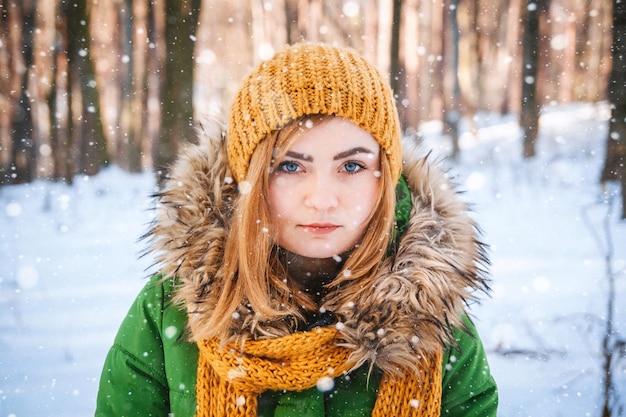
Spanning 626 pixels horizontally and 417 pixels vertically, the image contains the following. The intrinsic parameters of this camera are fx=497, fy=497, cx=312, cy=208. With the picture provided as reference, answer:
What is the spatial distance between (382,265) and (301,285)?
32 cm

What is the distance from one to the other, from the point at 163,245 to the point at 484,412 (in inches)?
48.4

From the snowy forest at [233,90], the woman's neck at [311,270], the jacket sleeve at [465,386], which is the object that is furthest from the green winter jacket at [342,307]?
the snowy forest at [233,90]

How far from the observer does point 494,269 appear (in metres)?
5.42

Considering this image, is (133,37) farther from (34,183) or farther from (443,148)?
(443,148)

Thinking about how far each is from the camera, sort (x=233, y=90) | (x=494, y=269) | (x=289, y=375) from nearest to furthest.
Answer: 1. (x=289, y=375)
2. (x=233, y=90)
3. (x=494, y=269)

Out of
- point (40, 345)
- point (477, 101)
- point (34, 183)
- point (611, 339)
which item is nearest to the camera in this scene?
point (611, 339)

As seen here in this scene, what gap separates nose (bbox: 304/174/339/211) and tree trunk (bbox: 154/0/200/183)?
14.5 feet

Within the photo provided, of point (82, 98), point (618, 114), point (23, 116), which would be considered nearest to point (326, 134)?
point (618, 114)

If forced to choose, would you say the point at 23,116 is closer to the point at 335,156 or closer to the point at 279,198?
the point at 279,198

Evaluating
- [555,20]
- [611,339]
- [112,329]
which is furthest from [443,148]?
[112,329]

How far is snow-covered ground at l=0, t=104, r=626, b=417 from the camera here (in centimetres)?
364

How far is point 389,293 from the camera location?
155 centimetres

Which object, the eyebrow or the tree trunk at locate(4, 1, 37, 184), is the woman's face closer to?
the eyebrow

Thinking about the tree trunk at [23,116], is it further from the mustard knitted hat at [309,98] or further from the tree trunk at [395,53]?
the mustard knitted hat at [309,98]
